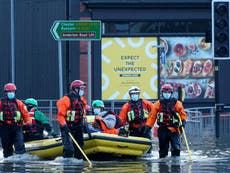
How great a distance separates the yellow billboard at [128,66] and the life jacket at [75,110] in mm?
16414

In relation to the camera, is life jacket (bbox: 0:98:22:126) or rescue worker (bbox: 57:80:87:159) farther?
life jacket (bbox: 0:98:22:126)

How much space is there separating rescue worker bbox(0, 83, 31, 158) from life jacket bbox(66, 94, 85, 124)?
4.26 ft

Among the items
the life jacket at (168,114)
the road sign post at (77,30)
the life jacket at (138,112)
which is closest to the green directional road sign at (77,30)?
the road sign post at (77,30)

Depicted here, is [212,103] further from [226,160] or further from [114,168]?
[114,168]

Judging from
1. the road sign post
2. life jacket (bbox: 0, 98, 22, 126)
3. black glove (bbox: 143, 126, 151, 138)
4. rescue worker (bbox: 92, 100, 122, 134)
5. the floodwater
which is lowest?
the floodwater

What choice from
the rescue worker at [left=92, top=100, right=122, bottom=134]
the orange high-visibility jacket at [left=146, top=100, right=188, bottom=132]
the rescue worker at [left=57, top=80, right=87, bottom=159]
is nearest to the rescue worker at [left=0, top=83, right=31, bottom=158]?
the rescue worker at [left=57, top=80, right=87, bottom=159]

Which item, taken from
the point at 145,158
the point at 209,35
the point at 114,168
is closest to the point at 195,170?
the point at 114,168

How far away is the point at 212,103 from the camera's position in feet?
111

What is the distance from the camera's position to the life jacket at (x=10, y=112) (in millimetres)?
17453

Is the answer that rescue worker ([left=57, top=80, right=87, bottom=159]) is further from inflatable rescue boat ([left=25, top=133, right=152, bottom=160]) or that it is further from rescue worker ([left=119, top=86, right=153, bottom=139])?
rescue worker ([left=119, top=86, right=153, bottom=139])

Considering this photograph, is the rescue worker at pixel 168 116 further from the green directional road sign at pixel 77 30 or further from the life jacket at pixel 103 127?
the green directional road sign at pixel 77 30

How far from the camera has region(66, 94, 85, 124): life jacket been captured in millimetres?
16703

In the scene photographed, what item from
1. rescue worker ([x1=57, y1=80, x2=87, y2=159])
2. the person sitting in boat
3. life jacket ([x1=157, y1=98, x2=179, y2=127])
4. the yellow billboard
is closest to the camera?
rescue worker ([x1=57, y1=80, x2=87, y2=159])

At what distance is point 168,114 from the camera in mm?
17125
